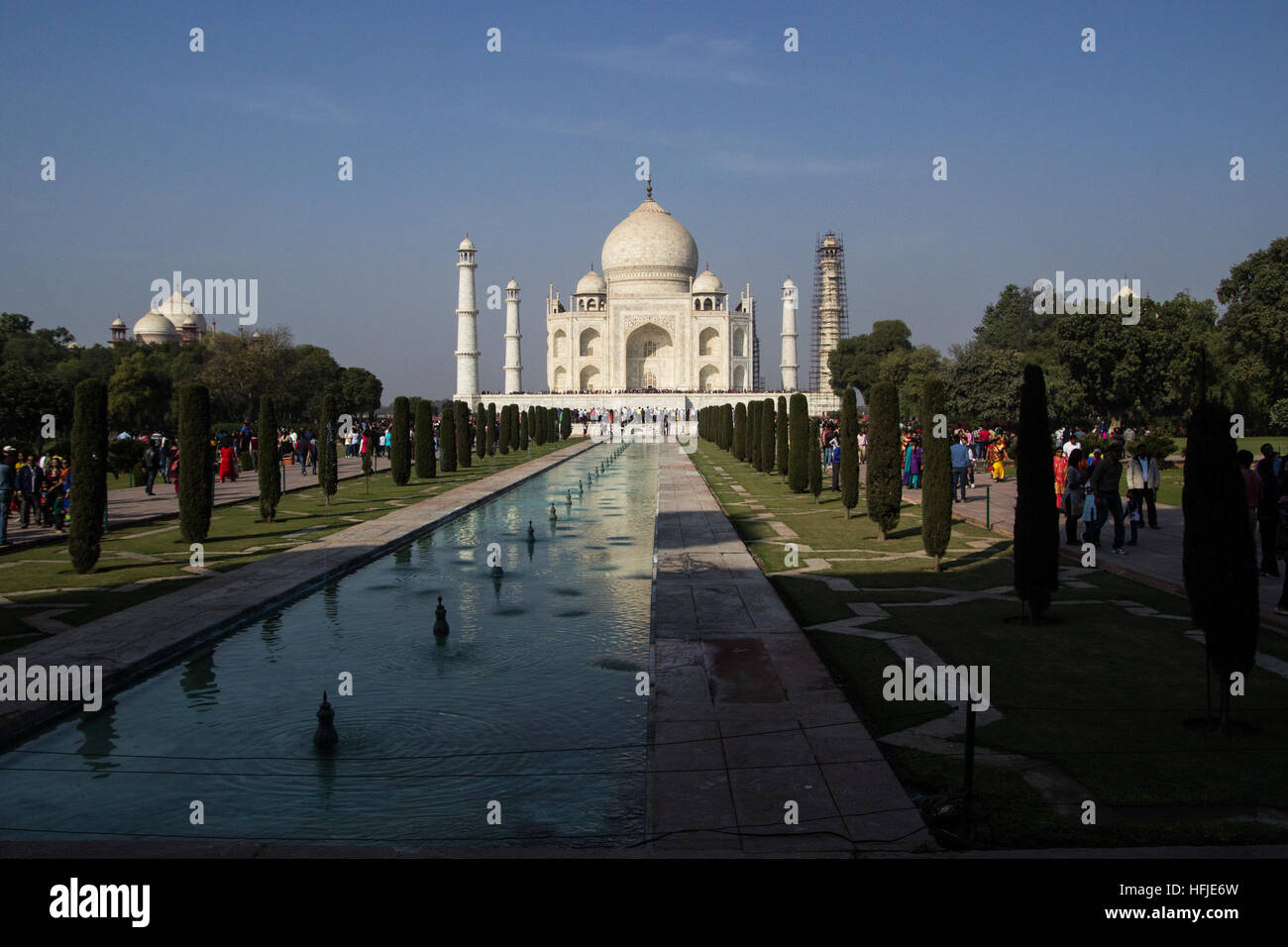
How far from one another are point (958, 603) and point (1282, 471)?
3.77m

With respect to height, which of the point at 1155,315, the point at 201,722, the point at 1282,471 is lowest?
the point at 201,722

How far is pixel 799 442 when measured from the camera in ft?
56.6

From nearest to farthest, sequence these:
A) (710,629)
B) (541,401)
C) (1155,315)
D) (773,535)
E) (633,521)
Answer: (710,629) < (773,535) < (633,521) < (1155,315) < (541,401)

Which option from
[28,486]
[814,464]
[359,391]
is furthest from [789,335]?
[28,486]

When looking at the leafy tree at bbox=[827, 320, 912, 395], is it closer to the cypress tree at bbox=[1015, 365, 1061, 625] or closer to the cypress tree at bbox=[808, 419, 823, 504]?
the cypress tree at bbox=[808, 419, 823, 504]

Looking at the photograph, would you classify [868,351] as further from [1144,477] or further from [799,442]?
[1144,477]

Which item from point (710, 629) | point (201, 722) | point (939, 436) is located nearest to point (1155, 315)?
point (939, 436)

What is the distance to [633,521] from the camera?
14.5m

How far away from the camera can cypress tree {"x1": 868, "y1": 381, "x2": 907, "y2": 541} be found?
1158 centimetres

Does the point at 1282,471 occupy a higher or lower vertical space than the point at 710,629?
higher

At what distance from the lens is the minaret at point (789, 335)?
62.8 m

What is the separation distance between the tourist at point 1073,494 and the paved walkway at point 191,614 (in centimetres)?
617
